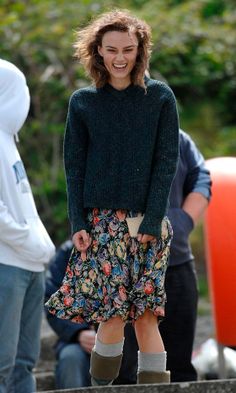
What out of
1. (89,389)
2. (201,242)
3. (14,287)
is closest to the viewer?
(89,389)

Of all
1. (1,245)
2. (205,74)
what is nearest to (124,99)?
(1,245)

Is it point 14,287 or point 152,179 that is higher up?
point 152,179

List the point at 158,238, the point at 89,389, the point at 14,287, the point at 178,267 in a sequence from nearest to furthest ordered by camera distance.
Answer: the point at 89,389 < the point at 158,238 < the point at 14,287 < the point at 178,267

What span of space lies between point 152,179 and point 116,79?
1.38 ft

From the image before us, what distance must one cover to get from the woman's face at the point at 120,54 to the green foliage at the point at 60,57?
405 cm

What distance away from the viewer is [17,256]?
4.61 m

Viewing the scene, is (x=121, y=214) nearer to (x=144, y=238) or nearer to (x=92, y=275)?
(x=144, y=238)

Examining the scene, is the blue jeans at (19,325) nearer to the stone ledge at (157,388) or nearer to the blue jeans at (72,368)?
the blue jeans at (72,368)

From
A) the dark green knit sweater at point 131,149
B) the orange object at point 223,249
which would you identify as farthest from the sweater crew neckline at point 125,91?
the orange object at point 223,249

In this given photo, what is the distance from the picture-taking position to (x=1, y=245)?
4.59m

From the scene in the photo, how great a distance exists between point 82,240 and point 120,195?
235mm

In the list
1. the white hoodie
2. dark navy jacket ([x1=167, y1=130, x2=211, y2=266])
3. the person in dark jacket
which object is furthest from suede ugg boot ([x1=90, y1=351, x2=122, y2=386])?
dark navy jacket ([x1=167, y1=130, x2=211, y2=266])

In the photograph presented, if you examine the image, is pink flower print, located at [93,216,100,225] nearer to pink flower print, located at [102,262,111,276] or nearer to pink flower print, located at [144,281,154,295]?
pink flower print, located at [102,262,111,276]

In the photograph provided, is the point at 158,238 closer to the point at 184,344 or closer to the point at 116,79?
the point at 116,79
